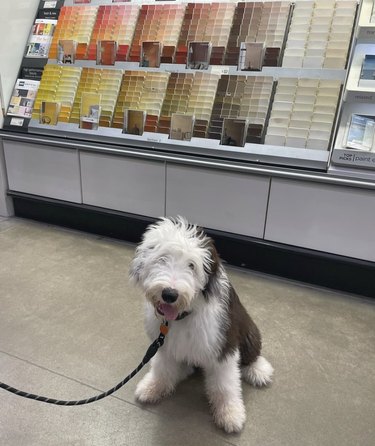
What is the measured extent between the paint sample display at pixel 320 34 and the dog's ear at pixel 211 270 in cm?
194

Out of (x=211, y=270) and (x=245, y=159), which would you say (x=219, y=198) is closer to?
(x=245, y=159)

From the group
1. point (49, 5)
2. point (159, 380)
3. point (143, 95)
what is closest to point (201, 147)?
point (143, 95)

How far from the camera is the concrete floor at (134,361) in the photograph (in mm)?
1680

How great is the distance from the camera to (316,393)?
1905 millimetres

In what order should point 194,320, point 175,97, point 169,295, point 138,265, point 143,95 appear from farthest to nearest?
point 143,95 < point 175,97 < point 194,320 < point 138,265 < point 169,295

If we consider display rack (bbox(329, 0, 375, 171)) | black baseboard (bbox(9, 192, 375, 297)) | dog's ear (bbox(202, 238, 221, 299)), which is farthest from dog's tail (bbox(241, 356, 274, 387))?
display rack (bbox(329, 0, 375, 171))

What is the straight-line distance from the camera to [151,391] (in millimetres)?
1815

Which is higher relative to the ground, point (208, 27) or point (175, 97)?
point (208, 27)

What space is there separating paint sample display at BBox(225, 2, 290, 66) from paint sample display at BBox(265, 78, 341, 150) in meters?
A: 0.27

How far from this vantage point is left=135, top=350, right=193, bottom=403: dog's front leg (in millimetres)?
1798

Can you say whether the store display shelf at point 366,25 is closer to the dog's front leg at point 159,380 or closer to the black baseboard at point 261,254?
the black baseboard at point 261,254

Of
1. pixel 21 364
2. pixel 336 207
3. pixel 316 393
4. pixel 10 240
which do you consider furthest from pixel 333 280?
pixel 10 240

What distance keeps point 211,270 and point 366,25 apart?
6.68ft

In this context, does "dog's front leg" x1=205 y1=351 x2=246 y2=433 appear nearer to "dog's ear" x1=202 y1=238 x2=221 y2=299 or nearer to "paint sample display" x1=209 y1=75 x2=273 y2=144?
"dog's ear" x1=202 y1=238 x2=221 y2=299
